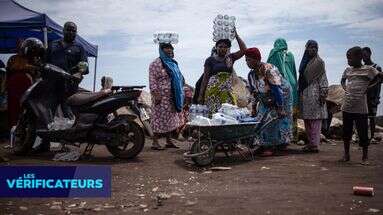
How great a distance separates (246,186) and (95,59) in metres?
12.7

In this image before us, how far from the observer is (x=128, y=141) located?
21.6 feet

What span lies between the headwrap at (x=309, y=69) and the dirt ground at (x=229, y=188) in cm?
145

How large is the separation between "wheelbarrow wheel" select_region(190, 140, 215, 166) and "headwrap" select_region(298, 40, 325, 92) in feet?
8.63

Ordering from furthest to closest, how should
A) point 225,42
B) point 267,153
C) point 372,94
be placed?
point 372,94, point 225,42, point 267,153

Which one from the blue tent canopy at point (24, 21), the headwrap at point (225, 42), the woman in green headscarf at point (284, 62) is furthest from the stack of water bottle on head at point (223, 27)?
the blue tent canopy at point (24, 21)

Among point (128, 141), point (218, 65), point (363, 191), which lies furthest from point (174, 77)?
point (363, 191)

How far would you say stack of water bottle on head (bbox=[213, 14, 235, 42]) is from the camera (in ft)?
24.5

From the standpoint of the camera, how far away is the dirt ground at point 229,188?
3814 mm

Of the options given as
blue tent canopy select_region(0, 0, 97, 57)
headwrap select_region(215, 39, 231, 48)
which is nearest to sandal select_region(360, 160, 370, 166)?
headwrap select_region(215, 39, 231, 48)

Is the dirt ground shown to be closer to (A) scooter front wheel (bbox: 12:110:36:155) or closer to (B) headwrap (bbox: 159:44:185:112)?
(A) scooter front wheel (bbox: 12:110:36:155)

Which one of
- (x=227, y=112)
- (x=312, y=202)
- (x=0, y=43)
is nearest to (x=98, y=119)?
(x=227, y=112)

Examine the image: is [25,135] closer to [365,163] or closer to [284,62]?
[284,62]

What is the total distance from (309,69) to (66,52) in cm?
455

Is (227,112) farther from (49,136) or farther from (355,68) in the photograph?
(49,136)
